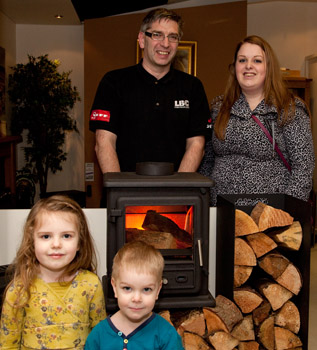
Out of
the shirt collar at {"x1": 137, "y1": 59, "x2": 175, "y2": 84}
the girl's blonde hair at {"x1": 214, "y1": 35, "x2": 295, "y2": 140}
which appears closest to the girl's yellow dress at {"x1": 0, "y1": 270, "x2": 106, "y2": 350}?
the girl's blonde hair at {"x1": 214, "y1": 35, "x2": 295, "y2": 140}

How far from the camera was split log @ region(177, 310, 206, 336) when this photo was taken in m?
1.85

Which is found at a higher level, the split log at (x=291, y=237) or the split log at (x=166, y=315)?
the split log at (x=291, y=237)

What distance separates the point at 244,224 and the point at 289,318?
0.47m

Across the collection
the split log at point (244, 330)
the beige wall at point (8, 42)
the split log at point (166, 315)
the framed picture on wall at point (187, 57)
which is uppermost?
the beige wall at point (8, 42)

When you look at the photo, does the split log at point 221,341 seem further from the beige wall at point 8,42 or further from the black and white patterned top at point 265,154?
the beige wall at point 8,42

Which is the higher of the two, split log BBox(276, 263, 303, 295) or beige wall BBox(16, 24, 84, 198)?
beige wall BBox(16, 24, 84, 198)

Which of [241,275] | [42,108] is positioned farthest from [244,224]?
[42,108]

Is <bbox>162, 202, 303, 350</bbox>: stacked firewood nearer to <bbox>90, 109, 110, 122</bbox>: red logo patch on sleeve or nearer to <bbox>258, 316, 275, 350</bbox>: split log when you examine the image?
<bbox>258, 316, 275, 350</bbox>: split log

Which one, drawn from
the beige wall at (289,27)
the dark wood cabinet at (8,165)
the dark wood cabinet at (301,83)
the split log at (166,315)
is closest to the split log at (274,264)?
the split log at (166,315)

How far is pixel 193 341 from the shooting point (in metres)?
1.86

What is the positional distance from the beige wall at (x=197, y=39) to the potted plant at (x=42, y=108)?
46.7 inches

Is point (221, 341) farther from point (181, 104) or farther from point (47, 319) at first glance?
point (181, 104)

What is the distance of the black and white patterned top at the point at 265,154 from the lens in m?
2.13

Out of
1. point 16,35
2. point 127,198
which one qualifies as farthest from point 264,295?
point 16,35
